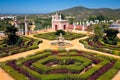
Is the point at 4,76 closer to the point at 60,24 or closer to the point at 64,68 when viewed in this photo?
the point at 64,68

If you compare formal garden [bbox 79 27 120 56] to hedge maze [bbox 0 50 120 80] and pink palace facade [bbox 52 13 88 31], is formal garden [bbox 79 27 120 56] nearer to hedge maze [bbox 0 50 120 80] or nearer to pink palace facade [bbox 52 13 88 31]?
hedge maze [bbox 0 50 120 80]

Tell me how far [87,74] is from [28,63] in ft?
26.6

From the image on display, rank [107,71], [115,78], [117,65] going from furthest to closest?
[117,65], [107,71], [115,78]

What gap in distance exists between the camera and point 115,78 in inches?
643

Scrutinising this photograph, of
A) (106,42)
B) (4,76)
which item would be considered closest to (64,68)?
(4,76)

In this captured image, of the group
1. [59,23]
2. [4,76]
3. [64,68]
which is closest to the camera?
[4,76]

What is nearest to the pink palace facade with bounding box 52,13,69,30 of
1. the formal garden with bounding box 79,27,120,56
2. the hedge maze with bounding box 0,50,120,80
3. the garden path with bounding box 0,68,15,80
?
the formal garden with bounding box 79,27,120,56

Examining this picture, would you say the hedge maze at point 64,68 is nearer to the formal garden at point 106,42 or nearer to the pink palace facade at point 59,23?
the formal garden at point 106,42

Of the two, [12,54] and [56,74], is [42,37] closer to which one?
[12,54]

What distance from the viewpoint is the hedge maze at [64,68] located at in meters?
16.0

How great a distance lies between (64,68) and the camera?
60.2 ft

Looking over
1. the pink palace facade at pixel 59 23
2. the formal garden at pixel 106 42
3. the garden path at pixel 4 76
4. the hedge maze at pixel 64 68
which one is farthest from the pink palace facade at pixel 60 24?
the garden path at pixel 4 76

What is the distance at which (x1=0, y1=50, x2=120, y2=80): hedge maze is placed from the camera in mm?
15994

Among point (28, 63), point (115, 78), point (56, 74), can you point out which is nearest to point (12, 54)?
point (28, 63)
